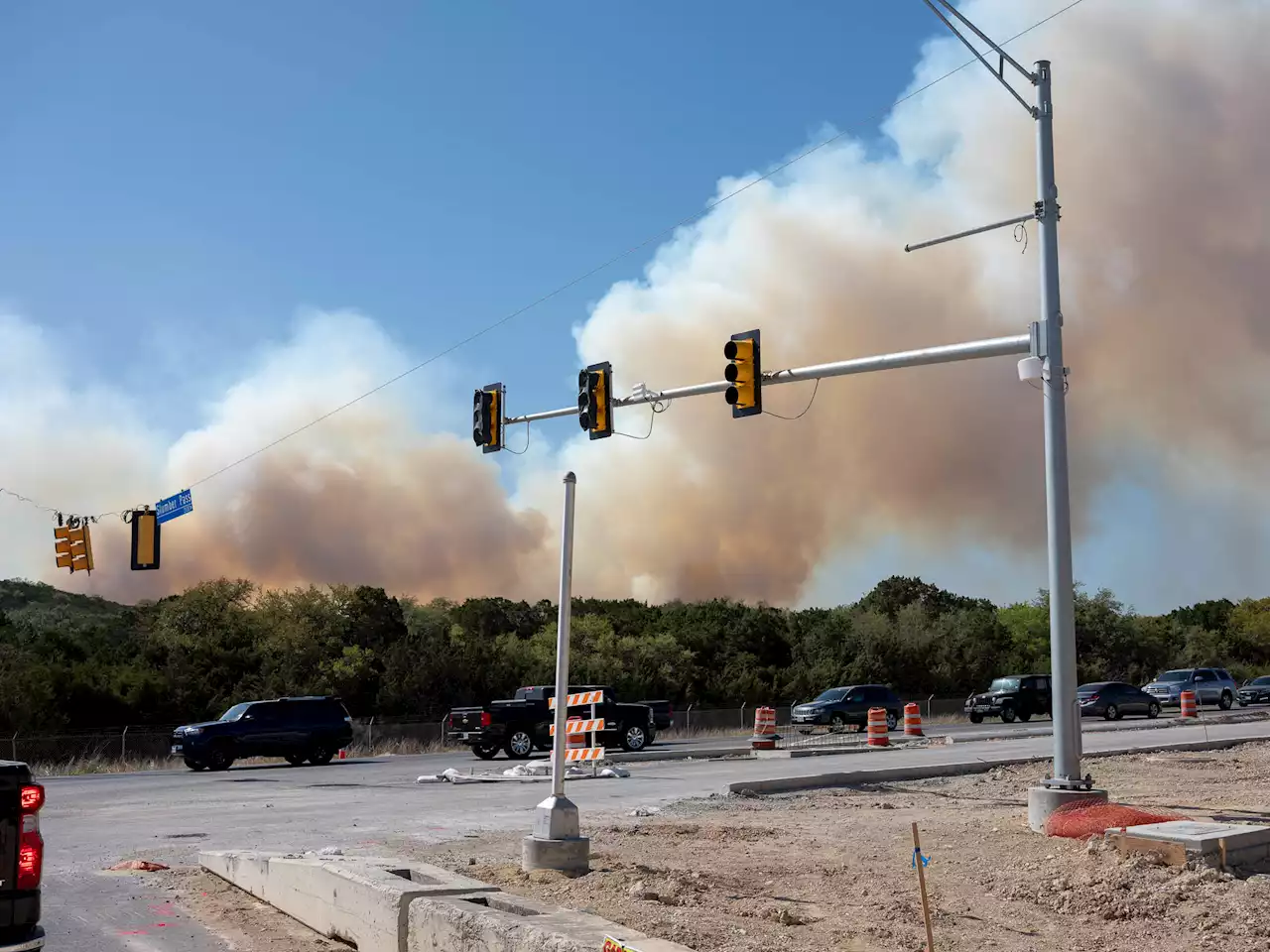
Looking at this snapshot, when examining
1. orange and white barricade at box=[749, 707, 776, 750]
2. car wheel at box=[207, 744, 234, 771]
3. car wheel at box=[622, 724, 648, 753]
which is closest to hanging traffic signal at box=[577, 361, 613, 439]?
orange and white barricade at box=[749, 707, 776, 750]

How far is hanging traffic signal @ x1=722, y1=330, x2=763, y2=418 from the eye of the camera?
1822 centimetres

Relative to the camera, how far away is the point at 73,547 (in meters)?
33.6

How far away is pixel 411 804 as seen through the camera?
65.5ft

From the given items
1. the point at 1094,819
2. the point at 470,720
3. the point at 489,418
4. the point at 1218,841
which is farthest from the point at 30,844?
the point at 470,720

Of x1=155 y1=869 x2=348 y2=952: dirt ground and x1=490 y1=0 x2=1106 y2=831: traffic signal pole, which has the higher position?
x1=490 y1=0 x2=1106 y2=831: traffic signal pole

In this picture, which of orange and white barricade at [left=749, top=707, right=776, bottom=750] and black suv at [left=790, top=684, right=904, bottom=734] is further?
black suv at [left=790, top=684, right=904, bottom=734]

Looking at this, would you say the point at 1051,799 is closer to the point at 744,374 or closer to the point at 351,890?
the point at 744,374

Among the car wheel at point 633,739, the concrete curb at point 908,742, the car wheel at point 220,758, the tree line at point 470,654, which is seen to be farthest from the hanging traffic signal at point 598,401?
the tree line at point 470,654

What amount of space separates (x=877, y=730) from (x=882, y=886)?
22253 mm

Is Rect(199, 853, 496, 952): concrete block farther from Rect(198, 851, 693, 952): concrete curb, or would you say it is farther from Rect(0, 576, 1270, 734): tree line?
Rect(0, 576, 1270, 734): tree line

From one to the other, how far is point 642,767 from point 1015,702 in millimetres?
23964

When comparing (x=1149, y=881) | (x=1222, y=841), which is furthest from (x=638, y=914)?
(x=1222, y=841)

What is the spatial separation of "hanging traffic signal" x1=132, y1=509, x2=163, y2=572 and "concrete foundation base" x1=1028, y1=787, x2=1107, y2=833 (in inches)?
982

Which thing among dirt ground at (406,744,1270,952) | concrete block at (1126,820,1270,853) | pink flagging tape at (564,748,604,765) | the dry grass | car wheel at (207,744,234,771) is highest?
concrete block at (1126,820,1270,853)
